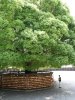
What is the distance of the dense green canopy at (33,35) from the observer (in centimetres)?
1770

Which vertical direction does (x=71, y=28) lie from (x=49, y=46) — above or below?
above

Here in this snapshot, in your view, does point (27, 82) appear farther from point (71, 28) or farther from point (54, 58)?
point (71, 28)

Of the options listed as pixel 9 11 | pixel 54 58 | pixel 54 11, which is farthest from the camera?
pixel 54 11

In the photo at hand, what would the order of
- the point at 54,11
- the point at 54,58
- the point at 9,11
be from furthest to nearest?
the point at 54,11 → the point at 54,58 → the point at 9,11

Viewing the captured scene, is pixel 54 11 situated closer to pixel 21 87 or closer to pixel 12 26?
Result: pixel 12 26

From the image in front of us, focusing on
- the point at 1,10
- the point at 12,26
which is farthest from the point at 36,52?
the point at 1,10

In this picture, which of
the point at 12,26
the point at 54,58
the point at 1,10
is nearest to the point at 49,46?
the point at 54,58

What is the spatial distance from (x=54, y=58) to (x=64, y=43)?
131 centimetres

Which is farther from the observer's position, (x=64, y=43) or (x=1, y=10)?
(x=64, y=43)

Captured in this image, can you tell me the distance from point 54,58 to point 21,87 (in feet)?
12.3

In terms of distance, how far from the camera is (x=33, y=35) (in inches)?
688

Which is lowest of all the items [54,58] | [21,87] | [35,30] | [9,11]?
[21,87]

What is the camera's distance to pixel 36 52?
1856 cm

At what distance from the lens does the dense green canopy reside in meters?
17.7
